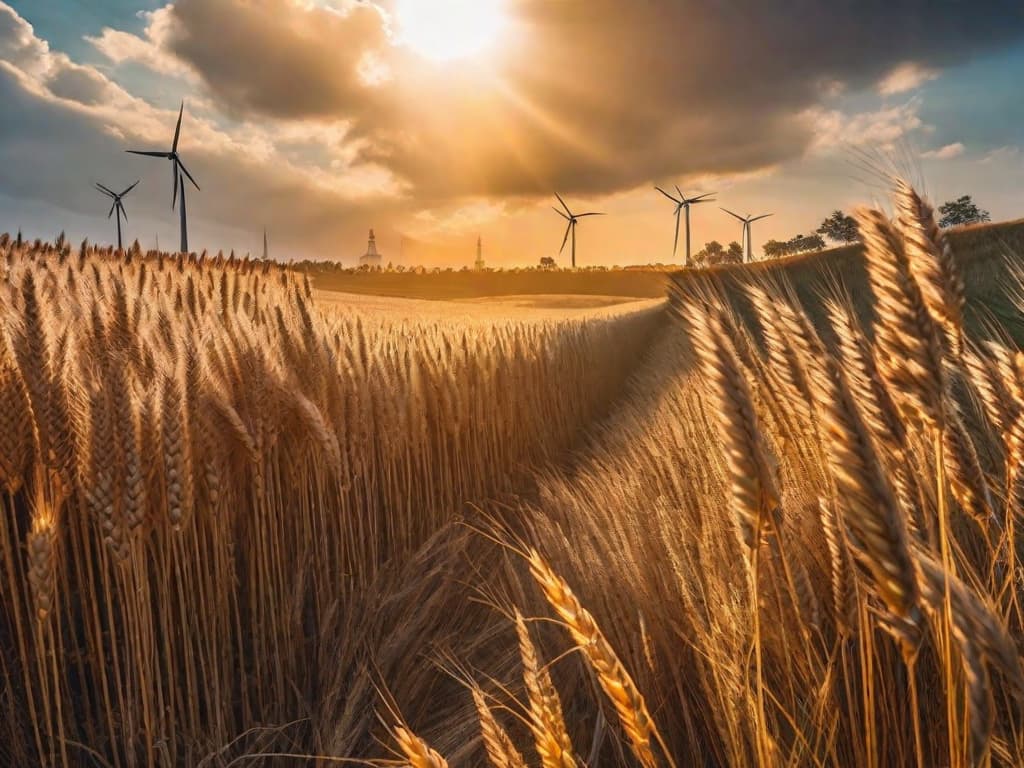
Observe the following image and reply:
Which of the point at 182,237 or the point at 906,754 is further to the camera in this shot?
the point at 182,237

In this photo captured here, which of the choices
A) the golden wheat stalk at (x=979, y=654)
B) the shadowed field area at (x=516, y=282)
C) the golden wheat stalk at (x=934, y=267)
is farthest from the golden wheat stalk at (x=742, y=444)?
the shadowed field area at (x=516, y=282)

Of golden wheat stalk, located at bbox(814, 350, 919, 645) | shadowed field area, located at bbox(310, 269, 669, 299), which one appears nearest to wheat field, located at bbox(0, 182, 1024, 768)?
golden wheat stalk, located at bbox(814, 350, 919, 645)

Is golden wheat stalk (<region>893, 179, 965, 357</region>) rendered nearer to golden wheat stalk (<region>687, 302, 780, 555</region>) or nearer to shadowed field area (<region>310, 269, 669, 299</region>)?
golden wheat stalk (<region>687, 302, 780, 555</region>)

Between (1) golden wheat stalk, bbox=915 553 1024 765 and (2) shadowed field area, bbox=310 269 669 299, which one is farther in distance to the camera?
(2) shadowed field area, bbox=310 269 669 299

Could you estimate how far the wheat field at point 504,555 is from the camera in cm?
89

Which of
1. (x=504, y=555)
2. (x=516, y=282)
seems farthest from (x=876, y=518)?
(x=516, y=282)

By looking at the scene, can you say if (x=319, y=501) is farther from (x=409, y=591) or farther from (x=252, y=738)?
(x=252, y=738)

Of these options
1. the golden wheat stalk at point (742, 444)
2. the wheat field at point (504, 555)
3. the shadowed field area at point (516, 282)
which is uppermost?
the shadowed field area at point (516, 282)

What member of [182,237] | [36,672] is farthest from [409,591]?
[182,237]

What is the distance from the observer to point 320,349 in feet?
10.2

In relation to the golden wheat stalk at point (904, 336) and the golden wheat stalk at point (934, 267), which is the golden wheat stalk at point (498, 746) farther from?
the golden wheat stalk at point (934, 267)

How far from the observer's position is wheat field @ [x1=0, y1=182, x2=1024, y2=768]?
89 cm

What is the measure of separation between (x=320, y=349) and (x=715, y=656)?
2.17 m

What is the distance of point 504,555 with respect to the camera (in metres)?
2.65
